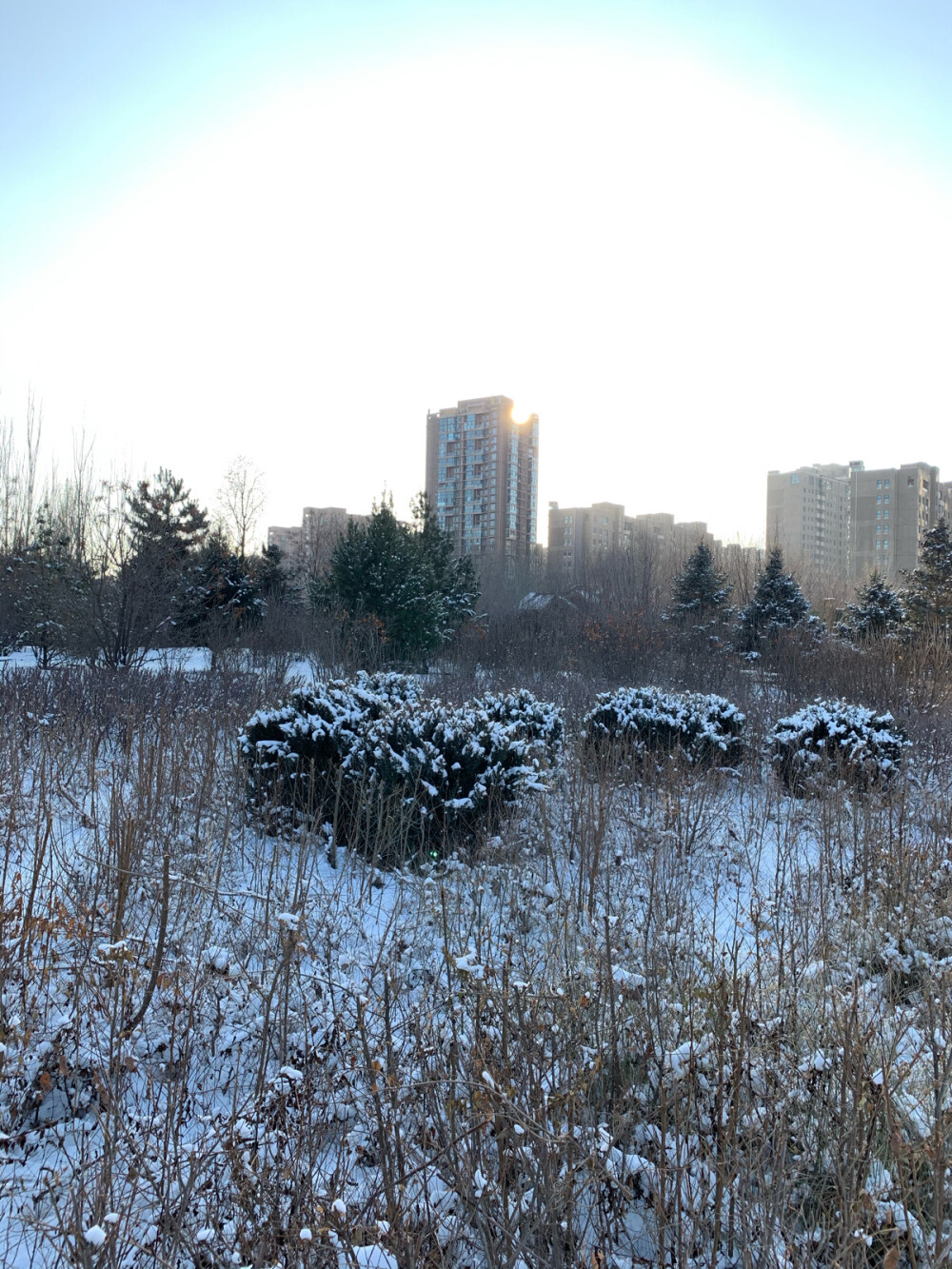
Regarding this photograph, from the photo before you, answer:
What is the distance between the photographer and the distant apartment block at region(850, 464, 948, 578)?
60.1 metres

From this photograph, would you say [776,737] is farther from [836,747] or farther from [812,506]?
A: [812,506]

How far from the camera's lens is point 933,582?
17891mm

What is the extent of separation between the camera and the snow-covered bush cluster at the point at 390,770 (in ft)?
15.4

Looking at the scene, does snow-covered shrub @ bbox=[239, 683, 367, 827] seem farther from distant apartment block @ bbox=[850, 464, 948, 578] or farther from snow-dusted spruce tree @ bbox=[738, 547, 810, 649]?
distant apartment block @ bbox=[850, 464, 948, 578]

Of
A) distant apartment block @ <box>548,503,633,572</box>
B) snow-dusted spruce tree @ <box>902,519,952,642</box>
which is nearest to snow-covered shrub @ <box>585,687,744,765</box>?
snow-dusted spruce tree @ <box>902,519,952,642</box>

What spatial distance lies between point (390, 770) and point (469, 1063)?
105 inches

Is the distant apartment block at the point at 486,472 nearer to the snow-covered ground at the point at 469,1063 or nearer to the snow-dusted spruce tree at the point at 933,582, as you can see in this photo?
the snow-dusted spruce tree at the point at 933,582

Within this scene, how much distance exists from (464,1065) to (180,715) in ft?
18.6

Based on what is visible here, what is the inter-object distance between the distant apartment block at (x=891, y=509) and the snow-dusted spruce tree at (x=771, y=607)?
4796cm

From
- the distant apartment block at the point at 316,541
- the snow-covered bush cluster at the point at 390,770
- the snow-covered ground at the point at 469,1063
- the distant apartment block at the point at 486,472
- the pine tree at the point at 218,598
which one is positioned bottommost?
the snow-covered ground at the point at 469,1063

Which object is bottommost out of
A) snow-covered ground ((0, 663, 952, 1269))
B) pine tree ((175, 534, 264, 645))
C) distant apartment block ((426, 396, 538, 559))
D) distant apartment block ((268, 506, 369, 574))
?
snow-covered ground ((0, 663, 952, 1269))

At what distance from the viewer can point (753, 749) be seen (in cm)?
734

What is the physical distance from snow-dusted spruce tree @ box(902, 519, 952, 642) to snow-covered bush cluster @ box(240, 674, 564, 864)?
15.5 metres

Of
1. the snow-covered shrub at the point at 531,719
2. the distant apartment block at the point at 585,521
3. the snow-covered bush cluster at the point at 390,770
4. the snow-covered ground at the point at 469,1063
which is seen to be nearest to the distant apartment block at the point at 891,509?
the distant apartment block at the point at 585,521
